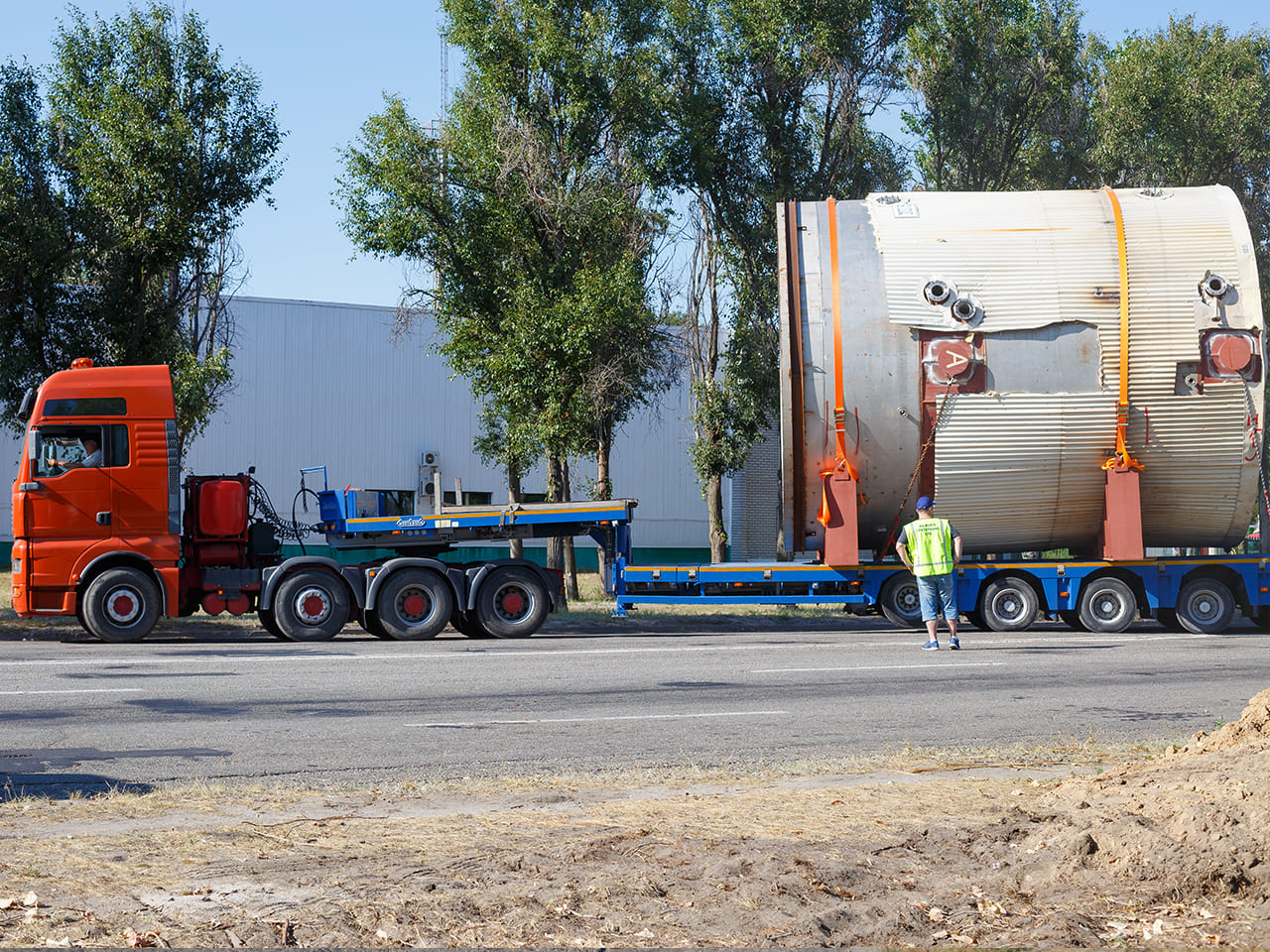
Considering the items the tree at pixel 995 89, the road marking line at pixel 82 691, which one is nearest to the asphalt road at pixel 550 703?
the road marking line at pixel 82 691

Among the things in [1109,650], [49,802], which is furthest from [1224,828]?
[1109,650]

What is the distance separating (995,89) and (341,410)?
21.6m

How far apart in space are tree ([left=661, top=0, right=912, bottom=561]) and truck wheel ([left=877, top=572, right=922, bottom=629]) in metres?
10.3

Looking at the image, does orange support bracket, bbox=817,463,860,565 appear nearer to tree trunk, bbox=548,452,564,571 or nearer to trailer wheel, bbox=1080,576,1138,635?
trailer wheel, bbox=1080,576,1138,635

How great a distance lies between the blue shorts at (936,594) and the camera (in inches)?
596

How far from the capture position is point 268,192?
69.9 ft

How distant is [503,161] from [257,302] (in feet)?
59.2

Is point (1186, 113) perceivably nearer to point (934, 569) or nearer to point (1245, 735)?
point (934, 569)

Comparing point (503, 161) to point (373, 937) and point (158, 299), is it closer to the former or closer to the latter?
point (158, 299)

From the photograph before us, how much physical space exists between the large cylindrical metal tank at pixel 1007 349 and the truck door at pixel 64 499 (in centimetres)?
915

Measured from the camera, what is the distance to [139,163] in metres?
20.2

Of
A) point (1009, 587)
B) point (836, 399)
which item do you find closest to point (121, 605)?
point (836, 399)

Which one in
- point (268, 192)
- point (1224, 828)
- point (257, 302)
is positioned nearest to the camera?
point (1224, 828)

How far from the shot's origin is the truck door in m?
16.1
